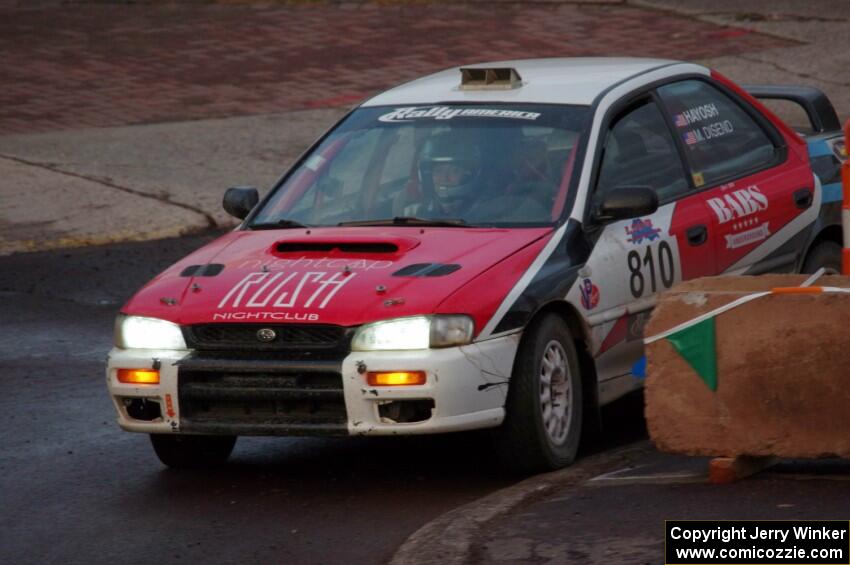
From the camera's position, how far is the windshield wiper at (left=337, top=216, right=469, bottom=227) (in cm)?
736

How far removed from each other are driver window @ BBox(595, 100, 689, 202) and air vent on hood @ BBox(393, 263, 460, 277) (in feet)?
3.61

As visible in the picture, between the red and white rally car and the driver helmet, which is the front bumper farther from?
the driver helmet

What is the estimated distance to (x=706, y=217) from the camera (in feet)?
26.0

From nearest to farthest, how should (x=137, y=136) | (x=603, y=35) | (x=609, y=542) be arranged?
1. (x=609, y=542)
2. (x=137, y=136)
3. (x=603, y=35)

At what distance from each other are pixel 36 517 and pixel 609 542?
2.30 m

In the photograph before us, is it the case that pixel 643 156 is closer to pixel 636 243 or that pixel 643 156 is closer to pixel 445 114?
pixel 636 243

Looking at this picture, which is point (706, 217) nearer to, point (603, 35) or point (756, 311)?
point (756, 311)

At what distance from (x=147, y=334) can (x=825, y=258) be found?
3558 mm

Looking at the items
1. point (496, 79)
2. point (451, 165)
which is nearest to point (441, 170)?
point (451, 165)

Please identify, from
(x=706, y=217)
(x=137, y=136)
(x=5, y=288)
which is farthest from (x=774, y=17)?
(x=706, y=217)

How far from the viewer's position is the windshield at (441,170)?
7.48 meters

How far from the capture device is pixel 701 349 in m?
6.43

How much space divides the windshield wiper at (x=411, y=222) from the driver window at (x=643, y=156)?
682 millimetres

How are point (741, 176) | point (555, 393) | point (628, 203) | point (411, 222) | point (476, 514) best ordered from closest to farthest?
point (476, 514) < point (555, 393) < point (628, 203) < point (411, 222) < point (741, 176)
